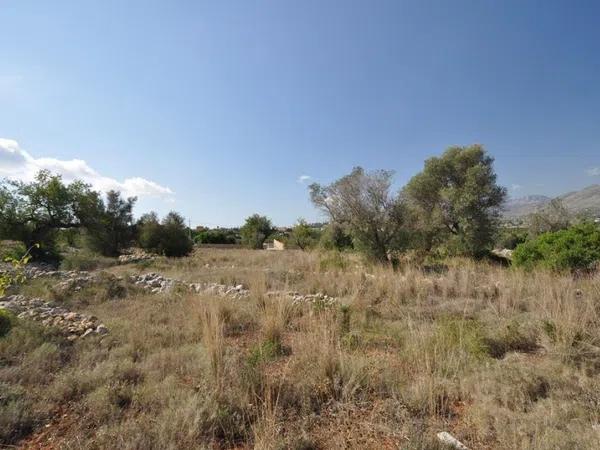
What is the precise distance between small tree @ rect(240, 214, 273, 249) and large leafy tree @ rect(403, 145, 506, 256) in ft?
77.3

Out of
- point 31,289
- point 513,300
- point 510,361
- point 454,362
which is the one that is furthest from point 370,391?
point 31,289

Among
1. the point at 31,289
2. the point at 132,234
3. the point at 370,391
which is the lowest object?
the point at 370,391

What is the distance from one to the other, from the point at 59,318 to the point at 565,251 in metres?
11.2

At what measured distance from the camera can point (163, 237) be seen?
20.3 metres

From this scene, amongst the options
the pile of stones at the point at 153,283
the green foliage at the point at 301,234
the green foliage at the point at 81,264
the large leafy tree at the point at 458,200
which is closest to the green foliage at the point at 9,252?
the green foliage at the point at 81,264

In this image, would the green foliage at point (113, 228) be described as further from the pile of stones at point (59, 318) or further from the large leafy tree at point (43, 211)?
the pile of stones at point (59, 318)

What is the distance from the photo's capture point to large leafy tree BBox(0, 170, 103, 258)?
14.7 metres

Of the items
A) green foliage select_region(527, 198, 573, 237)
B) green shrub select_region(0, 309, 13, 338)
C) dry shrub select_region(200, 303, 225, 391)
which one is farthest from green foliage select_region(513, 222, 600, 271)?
green foliage select_region(527, 198, 573, 237)

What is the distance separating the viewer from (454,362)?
297 centimetres

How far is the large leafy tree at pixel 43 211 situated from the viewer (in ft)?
48.3

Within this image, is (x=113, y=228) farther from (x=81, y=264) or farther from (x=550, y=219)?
(x=550, y=219)

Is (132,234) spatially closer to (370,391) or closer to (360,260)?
(360,260)

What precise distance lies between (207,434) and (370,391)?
4.86 ft

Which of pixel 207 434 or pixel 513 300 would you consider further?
pixel 513 300
